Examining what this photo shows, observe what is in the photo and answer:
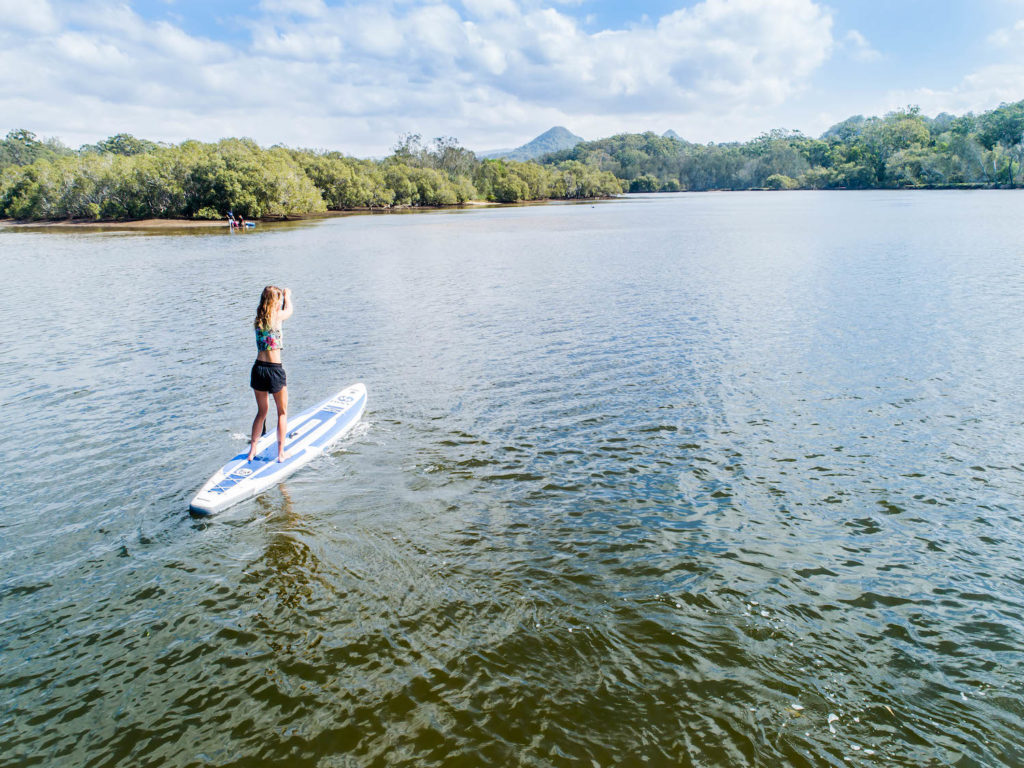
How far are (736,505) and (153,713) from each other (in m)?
8.40

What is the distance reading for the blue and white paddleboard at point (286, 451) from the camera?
990cm

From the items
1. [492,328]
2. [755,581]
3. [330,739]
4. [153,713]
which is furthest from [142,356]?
[755,581]

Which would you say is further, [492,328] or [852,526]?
[492,328]

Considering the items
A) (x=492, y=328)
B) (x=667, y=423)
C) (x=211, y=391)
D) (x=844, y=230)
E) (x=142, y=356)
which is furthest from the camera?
(x=844, y=230)

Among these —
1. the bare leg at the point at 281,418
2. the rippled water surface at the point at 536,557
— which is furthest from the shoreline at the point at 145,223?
the bare leg at the point at 281,418

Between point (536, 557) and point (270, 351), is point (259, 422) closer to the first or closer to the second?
point (270, 351)

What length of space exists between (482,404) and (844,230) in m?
54.5

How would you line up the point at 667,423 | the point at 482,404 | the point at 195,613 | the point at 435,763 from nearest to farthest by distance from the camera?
the point at 435,763
the point at 195,613
the point at 667,423
the point at 482,404

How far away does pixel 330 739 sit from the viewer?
18.1ft

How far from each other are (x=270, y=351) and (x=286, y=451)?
6.85 feet

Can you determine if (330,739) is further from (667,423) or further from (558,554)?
(667,423)

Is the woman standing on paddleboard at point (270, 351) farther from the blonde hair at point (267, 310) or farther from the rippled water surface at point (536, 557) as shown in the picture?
the rippled water surface at point (536, 557)

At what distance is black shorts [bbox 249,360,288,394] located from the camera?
1069 cm

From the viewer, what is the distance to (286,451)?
11414mm
